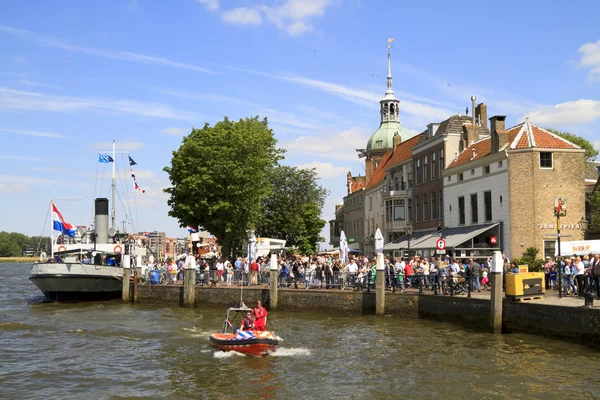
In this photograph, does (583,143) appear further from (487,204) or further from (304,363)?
(304,363)

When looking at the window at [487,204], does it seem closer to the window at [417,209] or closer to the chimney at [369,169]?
the window at [417,209]

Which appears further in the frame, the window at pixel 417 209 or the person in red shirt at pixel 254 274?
the window at pixel 417 209

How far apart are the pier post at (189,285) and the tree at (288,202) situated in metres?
37.1

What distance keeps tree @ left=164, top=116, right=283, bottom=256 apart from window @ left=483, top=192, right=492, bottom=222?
720 inches

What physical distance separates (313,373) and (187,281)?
18.8 m

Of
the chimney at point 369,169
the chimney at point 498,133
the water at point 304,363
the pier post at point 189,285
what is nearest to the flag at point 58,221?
the pier post at point 189,285

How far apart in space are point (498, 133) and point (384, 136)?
5156cm

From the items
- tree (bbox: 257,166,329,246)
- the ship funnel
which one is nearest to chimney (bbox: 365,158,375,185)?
tree (bbox: 257,166,329,246)

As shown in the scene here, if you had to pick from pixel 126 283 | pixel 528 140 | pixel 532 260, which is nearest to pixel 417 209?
pixel 528 140

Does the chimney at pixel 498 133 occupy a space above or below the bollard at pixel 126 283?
above

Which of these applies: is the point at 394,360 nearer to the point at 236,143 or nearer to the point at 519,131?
the point at 519,131

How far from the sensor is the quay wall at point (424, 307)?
22.6 meters

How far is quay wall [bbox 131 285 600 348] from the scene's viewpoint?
74.0ft

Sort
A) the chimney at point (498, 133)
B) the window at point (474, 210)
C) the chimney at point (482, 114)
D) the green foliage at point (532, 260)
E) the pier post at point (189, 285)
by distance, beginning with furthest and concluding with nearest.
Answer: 1. the chimney at point (482, 114)
2. the window at point (474, 210)
3. the chimney at point (498, 133)
4. the pier post at point (189, 285)
5. the green foliage at point (532, 260)
